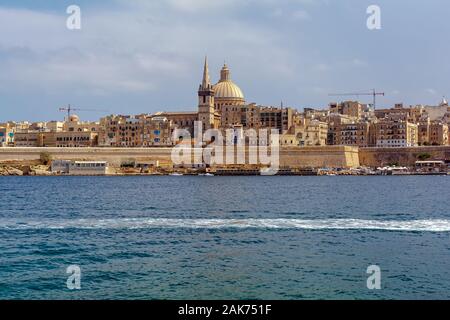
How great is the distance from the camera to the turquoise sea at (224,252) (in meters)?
11.5

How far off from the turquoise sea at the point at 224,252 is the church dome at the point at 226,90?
68859 millimetres

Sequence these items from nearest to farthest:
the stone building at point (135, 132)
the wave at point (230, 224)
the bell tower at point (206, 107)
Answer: the wave at point (230, 224), the stone building at point (135, 132), the bell tower at point (206, 107)

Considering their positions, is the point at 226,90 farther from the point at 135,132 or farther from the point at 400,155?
the point at 400,155

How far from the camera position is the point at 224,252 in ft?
Result: 49.7

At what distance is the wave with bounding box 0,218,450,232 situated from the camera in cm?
1942

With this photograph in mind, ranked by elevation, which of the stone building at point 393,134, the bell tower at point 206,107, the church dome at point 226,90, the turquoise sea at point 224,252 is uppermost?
the church dome at point 226,90

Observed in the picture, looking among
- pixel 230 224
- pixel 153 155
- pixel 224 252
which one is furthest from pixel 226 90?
pixel 224 252

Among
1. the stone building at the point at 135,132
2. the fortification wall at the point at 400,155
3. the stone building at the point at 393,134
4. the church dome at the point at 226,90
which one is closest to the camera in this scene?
the fortification wall at the point at 400,155

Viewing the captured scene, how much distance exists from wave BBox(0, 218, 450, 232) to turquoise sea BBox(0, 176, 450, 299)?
0.11 feet

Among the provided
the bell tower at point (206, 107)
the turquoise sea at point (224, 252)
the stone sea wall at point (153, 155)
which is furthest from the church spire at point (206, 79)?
the turquoise sea at point (224, 252)

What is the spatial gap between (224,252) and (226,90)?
8008 cm

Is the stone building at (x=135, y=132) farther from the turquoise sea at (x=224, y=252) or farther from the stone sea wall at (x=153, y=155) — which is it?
the turquoise sea at (x=224, y=252)
